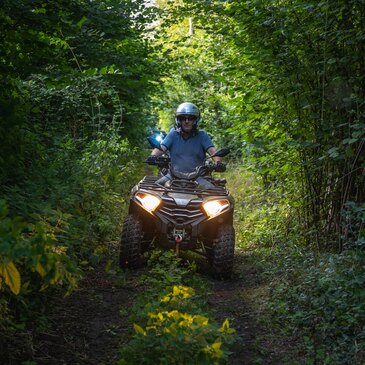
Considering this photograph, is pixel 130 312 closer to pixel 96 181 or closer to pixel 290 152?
pixel 290 152

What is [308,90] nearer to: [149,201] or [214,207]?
[214,207]

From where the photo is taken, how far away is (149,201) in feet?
22.5

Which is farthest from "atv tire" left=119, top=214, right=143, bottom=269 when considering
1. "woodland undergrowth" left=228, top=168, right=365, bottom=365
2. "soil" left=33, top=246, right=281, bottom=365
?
"woodland undergrowth" left=228, top=168, right=365, bottom=365

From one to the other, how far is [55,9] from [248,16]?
2.23 metres

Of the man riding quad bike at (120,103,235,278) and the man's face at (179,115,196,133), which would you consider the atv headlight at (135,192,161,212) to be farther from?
the man's face at (179,115,196,133)

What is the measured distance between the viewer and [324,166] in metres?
6.30

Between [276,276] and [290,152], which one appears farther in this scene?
[290,152]

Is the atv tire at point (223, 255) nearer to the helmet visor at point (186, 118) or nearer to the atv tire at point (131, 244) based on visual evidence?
the atv tire at point (131, 244)

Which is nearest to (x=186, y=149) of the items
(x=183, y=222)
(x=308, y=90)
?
(x=183, y=222)

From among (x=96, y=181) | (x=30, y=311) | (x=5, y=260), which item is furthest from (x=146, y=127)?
(x=5, y=260)

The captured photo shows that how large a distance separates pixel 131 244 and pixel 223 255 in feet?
3.67

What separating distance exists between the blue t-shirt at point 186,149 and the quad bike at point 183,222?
927 mm

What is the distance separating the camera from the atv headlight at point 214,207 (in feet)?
22.3

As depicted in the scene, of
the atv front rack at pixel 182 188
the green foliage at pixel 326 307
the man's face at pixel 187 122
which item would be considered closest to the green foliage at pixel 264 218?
the atv front rack at pixel 182 188
